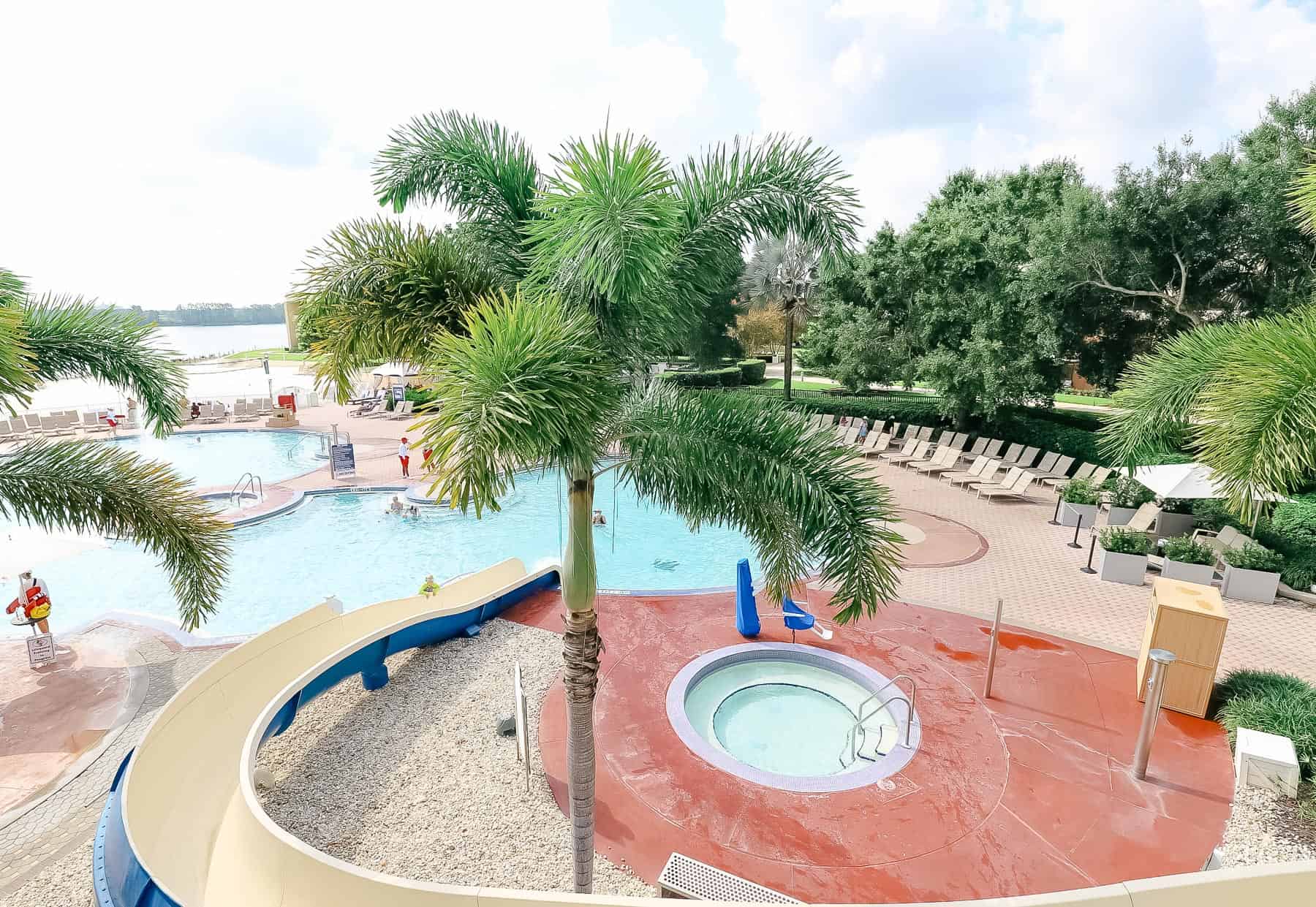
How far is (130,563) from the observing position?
12586 millimetres

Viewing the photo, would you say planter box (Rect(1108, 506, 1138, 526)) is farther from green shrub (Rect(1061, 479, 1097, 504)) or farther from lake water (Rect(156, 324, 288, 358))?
lake water (Rect(156, 324, 288, 358))

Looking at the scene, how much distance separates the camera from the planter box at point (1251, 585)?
9711 millimetres

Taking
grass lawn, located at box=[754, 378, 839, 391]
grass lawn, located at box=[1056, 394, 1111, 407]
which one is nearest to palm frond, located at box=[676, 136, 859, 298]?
grass lawn, located at box=[1056, 394, 1111, 407]

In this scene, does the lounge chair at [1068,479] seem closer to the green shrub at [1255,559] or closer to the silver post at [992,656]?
the green shrub at [1255,559]

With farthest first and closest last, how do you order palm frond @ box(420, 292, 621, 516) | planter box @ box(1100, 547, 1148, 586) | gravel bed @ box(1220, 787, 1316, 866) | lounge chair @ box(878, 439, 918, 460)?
lounge chair @ box(878, 439, 918, 460)
planter box @ box(1100, 547, 1148, 586)
gravel bed @ box(1220, 787, 1316, 866)
palm frond @ box(420, 292, 621, 516)

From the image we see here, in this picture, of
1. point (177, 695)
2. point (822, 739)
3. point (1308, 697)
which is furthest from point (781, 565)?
point (1308, 697)

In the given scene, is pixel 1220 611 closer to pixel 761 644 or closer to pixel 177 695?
pixel 761 644

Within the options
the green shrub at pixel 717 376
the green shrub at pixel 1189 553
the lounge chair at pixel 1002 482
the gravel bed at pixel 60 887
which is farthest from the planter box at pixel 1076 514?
the green shrub at pixel 717 376

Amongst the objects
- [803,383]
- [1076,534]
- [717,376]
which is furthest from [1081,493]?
[803,383]

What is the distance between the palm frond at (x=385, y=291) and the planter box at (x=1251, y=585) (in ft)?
39.1

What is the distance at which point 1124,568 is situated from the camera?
10672mm

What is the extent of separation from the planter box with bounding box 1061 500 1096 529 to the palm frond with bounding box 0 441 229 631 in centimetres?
1484

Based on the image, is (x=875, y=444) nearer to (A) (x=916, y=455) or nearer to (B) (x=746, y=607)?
(A) (x=916, y=455)

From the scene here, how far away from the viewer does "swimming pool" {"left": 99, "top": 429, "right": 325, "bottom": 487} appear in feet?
63.1
